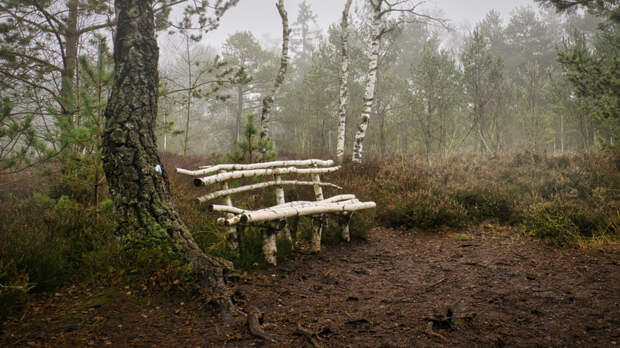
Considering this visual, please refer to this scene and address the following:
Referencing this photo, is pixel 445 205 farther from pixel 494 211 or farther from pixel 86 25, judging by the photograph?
pixel 86 25

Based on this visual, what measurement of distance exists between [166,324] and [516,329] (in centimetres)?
248

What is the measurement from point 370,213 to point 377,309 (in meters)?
3.11

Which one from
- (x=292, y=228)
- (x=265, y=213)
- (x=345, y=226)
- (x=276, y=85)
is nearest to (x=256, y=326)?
(x=265, y=213)

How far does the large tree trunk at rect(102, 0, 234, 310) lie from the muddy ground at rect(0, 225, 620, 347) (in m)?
0.46

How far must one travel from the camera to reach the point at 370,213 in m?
5.71

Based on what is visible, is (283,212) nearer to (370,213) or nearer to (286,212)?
(286,212)

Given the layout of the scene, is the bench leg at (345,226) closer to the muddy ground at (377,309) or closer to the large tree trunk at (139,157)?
the muddy ground at (377,309)

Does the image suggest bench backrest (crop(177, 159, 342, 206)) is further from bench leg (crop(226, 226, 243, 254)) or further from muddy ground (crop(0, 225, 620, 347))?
muddy ground (crop(0, 225, 620, 347))

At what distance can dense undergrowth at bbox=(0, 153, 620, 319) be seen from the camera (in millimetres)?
2752

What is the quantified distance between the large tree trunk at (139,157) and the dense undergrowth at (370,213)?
319 millimetres

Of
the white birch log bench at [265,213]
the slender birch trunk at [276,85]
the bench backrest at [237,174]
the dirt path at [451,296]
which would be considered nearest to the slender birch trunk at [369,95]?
the slender birch trunk at [276,85]

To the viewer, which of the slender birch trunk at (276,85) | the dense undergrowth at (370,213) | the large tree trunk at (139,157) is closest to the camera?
the dense undergrowth at (370,213)

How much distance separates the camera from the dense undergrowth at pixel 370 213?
275 cm

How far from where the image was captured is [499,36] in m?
26.8
